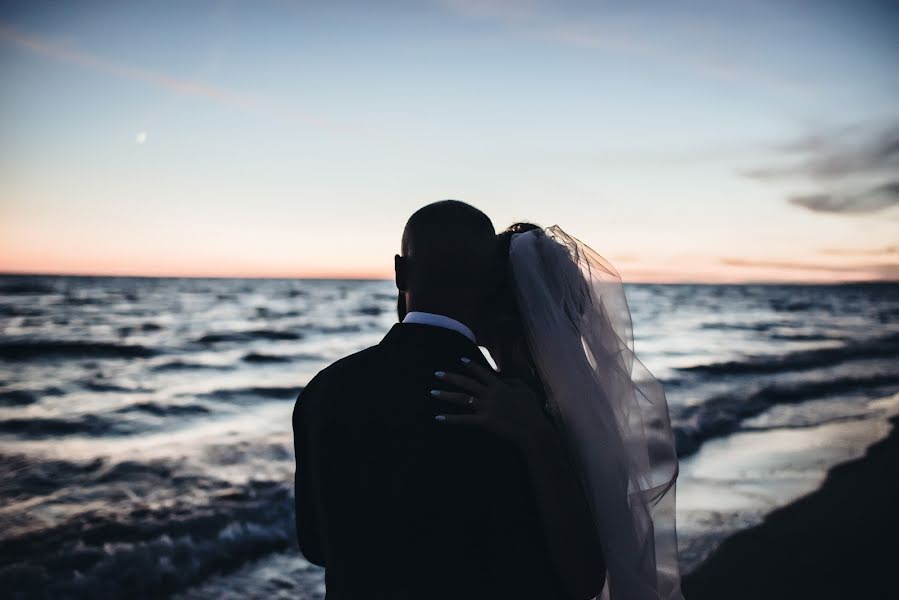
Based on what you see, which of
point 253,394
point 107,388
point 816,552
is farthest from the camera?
point 107,388

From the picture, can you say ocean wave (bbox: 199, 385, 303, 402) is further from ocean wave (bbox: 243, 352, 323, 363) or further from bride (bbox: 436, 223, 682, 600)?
bride (bbox: 436, 223, 682, 600)

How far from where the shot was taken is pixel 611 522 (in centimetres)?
214

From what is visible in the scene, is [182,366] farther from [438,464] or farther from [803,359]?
[803,359]

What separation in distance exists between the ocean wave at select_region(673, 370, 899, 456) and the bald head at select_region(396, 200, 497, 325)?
8.46 metres

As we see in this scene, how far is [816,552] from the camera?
520 centimetres

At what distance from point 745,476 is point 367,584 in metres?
7.51

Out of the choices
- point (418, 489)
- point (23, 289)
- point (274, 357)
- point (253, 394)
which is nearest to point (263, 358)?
point (274, 357)

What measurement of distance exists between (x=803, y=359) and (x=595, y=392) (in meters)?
21.5

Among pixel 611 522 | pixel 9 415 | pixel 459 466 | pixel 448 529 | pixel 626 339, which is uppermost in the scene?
pixel 626 339

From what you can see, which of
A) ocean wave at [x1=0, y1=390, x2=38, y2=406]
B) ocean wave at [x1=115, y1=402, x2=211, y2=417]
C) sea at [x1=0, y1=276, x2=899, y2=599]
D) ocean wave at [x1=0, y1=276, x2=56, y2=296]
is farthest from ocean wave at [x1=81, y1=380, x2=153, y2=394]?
ocean wave at [x1=0, y1=276, x2=56, y2=296]

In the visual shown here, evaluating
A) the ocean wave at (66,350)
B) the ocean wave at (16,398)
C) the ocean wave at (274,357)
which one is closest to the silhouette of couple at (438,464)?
the ocean wave at (16,398)

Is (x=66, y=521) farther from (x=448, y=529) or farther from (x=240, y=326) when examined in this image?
(x=240, y=326)

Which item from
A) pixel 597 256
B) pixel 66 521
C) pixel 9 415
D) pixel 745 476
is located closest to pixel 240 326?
pixel 9 415

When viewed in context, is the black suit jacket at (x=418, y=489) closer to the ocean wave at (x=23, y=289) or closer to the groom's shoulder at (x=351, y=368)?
the groom's shoulder at (x=351, y=368)
